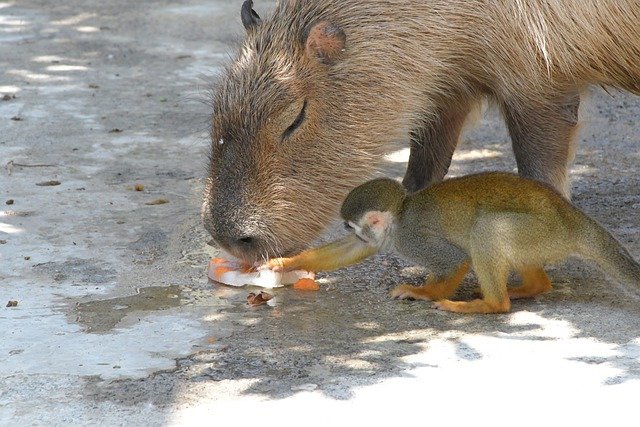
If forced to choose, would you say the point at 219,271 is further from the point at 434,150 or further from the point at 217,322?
the point at 434,150

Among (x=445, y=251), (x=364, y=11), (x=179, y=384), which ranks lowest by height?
(x=179, y=384)

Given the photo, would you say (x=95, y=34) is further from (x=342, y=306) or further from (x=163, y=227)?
(x=342, y=306)

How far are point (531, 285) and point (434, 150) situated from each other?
1473 mm

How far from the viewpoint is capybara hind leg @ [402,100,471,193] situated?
6.50 metres

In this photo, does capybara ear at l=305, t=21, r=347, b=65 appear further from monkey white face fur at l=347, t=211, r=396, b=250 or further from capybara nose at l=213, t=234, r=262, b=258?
capybara nose at l=213, t=234, r=262, b=258

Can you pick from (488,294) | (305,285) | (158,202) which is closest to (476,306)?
(488,294)

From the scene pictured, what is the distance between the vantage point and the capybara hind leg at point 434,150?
256 inches

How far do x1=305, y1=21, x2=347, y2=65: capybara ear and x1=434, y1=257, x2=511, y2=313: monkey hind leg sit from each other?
1215mm

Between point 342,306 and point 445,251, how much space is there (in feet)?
1.81

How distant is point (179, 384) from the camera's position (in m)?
4.39

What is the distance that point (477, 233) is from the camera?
5.02 meters

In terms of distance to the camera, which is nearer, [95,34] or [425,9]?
[425,9]

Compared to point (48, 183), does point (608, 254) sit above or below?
above

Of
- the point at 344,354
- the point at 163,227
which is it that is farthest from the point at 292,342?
the point at 163,227
